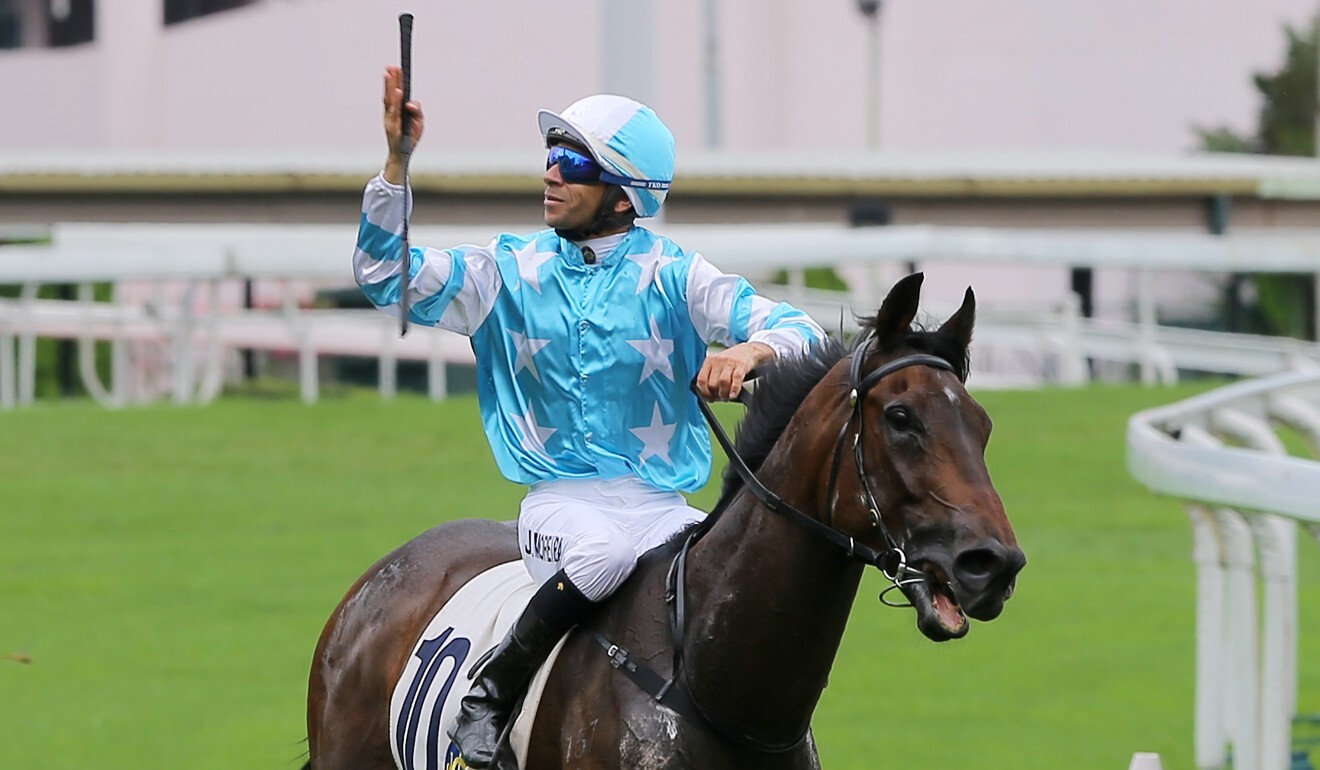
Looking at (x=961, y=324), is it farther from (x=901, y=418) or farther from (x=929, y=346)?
(x=901, y=418)

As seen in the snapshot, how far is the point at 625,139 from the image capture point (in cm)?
396

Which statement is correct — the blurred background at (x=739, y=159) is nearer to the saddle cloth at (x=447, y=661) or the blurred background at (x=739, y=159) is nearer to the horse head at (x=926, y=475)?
the saddle cloth at (x=447, y=661)

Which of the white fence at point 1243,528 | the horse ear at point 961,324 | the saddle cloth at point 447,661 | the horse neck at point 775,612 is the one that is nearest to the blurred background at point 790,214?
the white fence at point 1243,528

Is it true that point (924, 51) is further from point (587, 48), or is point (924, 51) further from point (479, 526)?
point (479, 526)

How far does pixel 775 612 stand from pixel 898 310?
0.57 m

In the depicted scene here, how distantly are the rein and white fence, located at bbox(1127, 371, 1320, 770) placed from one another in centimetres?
160

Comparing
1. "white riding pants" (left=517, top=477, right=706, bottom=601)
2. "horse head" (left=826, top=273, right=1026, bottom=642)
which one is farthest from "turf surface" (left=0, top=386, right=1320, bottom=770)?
"horse head" (left=826, top=273, right=1026, bottom=642)

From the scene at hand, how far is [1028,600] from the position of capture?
9.05 meters

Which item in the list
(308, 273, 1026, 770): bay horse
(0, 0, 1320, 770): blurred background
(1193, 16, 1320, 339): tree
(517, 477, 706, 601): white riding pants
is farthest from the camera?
(1193, 16, 1320, 339): tree

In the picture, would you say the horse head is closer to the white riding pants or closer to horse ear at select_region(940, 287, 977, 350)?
horse ear at select_region(940, 287, 977, 350)

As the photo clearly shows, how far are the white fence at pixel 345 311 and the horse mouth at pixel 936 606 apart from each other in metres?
9.41

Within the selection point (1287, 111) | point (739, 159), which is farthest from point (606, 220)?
point (1287, 111)

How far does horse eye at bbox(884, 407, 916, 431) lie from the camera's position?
10.6 feet

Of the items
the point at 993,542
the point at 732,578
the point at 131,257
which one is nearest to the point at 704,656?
the point at 732,578
